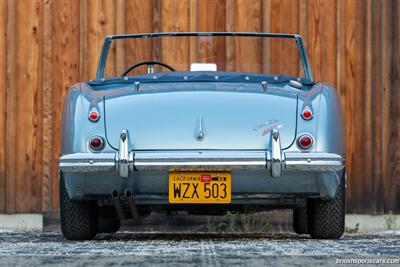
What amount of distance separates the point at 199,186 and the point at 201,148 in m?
0.22

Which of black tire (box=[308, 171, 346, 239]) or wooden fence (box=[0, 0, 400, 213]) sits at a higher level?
wooden fence (box=[0, 0, 400, 213])

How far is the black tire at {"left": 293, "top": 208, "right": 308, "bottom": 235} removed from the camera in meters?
8.17

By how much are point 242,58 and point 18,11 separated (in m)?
2.82

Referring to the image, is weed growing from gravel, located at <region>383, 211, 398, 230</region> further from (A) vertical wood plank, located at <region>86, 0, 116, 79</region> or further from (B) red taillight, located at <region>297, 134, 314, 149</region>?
(B) red taillight, located at <region>297, 134, 314, 149</region>

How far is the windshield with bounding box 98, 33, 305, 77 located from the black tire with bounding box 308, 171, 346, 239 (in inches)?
40.7

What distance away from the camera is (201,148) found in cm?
673

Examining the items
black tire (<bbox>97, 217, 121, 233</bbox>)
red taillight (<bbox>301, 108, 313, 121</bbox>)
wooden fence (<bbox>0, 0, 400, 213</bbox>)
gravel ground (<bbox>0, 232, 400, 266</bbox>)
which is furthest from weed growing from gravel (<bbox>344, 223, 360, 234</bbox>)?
red taillight (<bbox>301, 108, 313, 121</bbox>)

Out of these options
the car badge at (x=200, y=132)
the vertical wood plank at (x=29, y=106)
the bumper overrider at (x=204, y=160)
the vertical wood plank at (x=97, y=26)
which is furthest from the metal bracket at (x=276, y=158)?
the vertical wood plank at (x=29, y=106)

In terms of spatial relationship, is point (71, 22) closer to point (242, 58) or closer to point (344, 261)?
point (242, 58)

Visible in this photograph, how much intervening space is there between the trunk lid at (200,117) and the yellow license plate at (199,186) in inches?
6.2

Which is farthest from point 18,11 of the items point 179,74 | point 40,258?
point 40,258

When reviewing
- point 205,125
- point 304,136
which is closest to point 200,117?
point 205,125

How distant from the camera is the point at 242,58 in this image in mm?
8625

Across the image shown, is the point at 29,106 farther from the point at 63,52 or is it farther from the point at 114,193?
the point at 114,193
